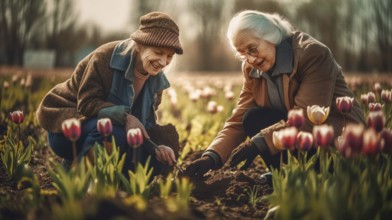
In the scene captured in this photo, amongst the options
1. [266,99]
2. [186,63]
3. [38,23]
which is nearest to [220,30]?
[186,63]

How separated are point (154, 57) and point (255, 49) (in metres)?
0.59

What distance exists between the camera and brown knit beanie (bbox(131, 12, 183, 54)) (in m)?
2.76

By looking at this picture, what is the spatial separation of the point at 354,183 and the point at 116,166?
115cm

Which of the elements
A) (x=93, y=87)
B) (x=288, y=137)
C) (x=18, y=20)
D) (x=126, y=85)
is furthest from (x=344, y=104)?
(x=18, y=20)

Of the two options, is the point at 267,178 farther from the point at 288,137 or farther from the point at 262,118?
the point at 288,137

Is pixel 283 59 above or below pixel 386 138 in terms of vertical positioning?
above

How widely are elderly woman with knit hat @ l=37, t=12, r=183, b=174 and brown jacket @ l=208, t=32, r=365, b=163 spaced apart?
540 millimetres

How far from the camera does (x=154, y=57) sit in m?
2.79

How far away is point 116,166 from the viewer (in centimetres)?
250

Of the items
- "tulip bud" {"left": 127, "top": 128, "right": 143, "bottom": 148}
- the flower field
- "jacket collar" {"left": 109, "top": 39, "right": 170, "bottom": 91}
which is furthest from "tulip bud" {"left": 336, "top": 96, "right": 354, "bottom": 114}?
"jacket collar" {"left": 109, "top": 39, "right": 170, "bottom": 91}

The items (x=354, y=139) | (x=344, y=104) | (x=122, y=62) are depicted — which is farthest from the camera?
(x=122, y=62)

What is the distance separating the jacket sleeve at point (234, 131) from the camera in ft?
10.0

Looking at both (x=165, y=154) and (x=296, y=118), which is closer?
(x=296, y=118)

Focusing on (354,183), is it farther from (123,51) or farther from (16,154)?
(16,154)
